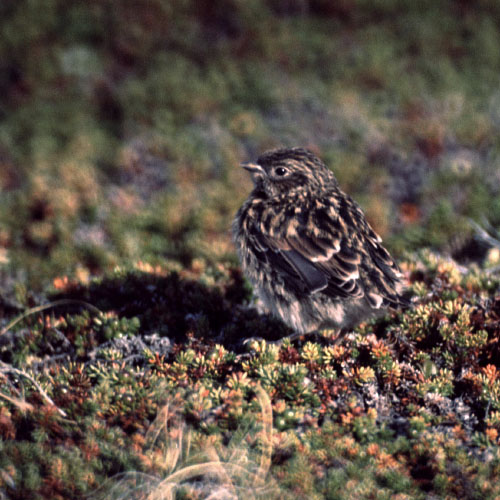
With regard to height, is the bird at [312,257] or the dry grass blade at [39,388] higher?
the bird at [312,257]

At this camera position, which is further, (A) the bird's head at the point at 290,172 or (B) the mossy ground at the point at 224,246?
(A) the bird's head at the point at 290,172

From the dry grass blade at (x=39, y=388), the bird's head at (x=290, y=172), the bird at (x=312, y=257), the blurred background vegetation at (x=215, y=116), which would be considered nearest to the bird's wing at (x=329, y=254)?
the bird at (x=312, y=257)

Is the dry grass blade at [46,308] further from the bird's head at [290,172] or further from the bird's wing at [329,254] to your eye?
the bird's head at [290,172]

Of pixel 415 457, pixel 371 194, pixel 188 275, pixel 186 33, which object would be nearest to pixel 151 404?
pixel 415 457

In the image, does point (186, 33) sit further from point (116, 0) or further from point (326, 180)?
point (326, 180)

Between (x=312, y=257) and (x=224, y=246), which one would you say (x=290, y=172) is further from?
(x=224, y=246)

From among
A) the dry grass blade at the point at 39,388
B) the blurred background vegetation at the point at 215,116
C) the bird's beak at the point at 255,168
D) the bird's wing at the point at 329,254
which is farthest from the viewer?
the blurred background vegetation at the point at 215,116

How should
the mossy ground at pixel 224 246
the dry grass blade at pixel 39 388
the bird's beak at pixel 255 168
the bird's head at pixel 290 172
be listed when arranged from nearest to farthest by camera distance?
the mossy ground at pixel 224 246 → the dry grass blade at pixel 39 388 → the bird's head at pixel 290 172 → the bird's beak at pixel 255 168

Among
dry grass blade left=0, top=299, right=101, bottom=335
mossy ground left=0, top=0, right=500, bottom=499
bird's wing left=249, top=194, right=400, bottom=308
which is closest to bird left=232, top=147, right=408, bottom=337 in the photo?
bird's wing left=249, top=194, right=400, bottom=308

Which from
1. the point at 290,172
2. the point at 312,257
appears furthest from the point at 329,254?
the point at 290,172
